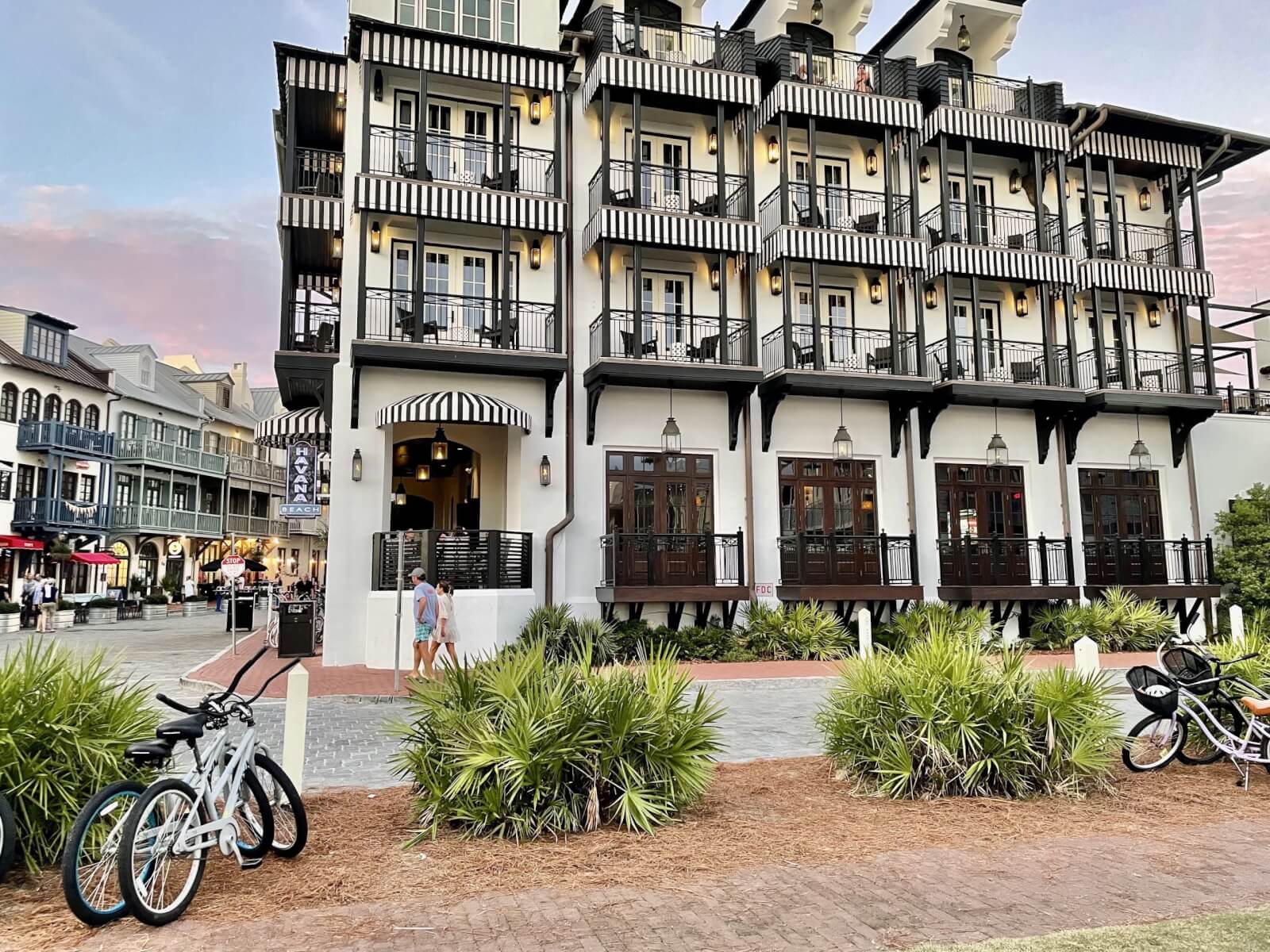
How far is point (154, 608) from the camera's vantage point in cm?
3784

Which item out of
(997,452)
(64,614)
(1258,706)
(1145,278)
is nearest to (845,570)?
(997,452)

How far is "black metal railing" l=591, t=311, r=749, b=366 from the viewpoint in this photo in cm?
1931

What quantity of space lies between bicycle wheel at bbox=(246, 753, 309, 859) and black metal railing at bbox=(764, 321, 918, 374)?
15.5 meters

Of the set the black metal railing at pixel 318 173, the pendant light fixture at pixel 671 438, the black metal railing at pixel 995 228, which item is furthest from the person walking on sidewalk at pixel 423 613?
the black metal railing at pixel 995 228

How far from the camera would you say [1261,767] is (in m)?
8.48

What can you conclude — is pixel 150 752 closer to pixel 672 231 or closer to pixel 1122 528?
pixel 672 231

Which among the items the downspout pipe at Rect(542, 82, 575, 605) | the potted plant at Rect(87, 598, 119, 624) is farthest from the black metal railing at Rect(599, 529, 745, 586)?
the potted plant at Rect(87, 598, 119, 624)

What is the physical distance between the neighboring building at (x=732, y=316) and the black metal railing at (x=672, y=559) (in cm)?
8

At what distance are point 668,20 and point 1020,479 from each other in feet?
44.0

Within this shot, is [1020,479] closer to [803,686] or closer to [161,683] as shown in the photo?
[803,686]

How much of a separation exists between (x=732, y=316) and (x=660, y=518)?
4813 mm

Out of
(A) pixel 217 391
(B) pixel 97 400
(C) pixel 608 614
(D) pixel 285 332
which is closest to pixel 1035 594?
(C) pixel 608 614

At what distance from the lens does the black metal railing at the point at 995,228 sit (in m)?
21.6

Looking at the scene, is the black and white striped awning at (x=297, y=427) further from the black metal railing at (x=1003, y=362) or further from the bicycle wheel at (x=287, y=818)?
the black metal railing at (x=1003, y=362)
